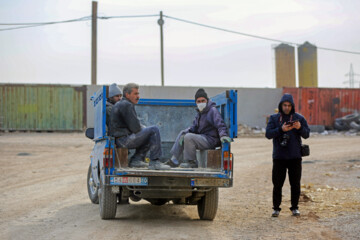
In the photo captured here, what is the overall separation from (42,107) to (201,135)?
2567cm

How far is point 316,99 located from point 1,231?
1259 inches

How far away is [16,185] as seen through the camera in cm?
1288

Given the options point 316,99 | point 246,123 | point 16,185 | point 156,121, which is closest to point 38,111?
point 246,123

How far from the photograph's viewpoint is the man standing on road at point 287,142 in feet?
27.3

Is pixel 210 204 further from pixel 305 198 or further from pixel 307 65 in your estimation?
pixel 307 65

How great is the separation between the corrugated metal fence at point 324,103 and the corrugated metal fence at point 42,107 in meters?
14.0

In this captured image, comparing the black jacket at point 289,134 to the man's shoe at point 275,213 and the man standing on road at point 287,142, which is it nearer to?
the man standing on road at point 287,142

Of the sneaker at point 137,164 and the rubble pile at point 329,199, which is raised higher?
the sneaker at point 137,164

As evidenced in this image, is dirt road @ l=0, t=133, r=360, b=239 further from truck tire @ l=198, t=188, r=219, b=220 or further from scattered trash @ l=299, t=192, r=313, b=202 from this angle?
truck tire @ l=198, t=188, r=219, b=220

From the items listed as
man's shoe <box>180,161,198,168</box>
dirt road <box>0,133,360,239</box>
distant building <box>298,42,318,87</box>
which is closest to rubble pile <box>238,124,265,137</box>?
distant building <box>298,42,318,87</box>

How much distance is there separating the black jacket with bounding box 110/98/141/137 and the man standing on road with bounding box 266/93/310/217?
2.06 meters

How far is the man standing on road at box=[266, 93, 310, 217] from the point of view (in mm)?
8312

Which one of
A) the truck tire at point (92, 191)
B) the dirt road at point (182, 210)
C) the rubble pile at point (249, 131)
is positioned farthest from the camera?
the rubble pile at point (249, 131)

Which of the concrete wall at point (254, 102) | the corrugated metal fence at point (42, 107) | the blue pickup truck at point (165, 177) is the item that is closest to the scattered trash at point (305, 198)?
the blue pickup truck at point (165, 177)
